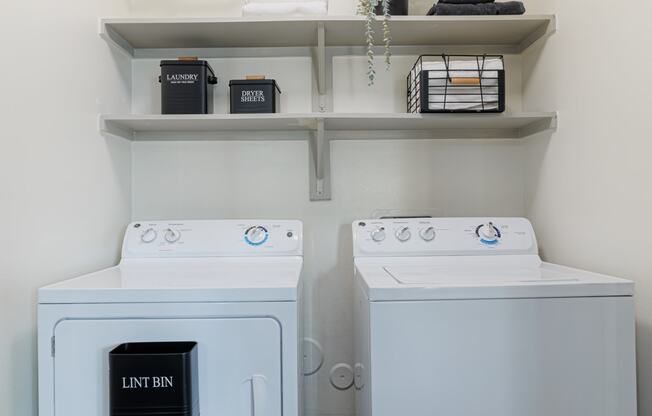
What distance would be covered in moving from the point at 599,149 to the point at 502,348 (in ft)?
2.40

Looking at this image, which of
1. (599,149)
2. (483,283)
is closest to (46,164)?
(483,283)

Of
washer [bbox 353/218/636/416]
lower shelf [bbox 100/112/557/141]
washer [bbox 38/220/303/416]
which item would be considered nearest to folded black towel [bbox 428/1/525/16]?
lower shelf [bbox 100/112/557/141]

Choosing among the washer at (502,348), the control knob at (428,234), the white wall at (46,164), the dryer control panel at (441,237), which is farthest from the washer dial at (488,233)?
the white wall at (46,164)

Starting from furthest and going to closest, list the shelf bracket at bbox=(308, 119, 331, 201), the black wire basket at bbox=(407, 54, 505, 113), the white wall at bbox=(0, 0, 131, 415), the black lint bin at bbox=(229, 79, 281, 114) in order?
the shelf bracket at bbox=(308, 119, 331, 201), the black lint bin at bbox=(229, 79, 281, 114), the black wire basket at bbox=(407, 54, 505, 113), the white wall at bbox=(0, 0, 131, 415)

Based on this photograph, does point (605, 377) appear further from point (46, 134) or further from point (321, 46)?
point (46, 134)

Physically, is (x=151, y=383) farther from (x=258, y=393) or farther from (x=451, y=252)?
(x=451, y=252)

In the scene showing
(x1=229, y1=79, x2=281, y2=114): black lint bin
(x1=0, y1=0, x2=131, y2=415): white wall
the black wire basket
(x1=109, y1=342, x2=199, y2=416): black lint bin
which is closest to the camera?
(x1=109, y1=342, x2=199, y2=416): black lint bin

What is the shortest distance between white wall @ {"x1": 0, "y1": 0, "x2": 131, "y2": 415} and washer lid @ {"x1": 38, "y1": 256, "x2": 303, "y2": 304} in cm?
13

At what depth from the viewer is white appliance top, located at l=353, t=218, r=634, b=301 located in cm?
115

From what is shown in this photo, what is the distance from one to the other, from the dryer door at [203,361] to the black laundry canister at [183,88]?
2.84 ft

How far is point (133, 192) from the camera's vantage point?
176 cm

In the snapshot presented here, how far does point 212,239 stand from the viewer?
1.54 meters

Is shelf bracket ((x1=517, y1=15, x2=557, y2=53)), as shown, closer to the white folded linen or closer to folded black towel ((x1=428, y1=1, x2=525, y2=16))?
folded black towel ((x1=428, y1=1, x2=525, y2=16))

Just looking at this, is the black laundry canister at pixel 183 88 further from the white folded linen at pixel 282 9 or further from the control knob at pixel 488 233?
the control knob at pixel 488 233
